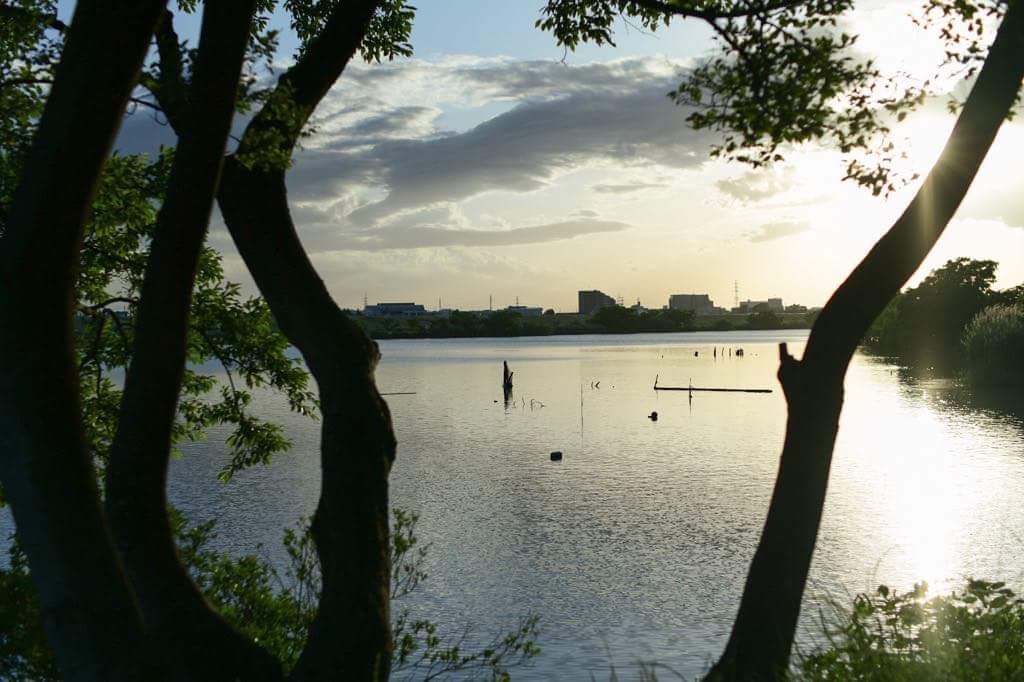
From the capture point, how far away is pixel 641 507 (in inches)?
1260

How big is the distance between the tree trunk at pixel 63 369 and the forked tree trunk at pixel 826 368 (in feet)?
14.1

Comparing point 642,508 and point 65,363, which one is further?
point 642,508

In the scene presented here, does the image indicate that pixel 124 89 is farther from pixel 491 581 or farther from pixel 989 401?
pixel 989 401

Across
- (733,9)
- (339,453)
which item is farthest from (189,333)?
(733,9)

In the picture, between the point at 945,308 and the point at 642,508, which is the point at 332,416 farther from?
the point at 945,308

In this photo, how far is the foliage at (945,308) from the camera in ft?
342

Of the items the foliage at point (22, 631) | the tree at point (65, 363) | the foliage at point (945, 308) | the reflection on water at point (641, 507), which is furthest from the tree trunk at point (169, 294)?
the foliage at point (945, 308)

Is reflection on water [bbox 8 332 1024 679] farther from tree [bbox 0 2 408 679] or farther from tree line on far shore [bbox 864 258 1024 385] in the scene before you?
tree line on far shore [bbox 864 258 1024 385]

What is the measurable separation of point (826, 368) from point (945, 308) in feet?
365

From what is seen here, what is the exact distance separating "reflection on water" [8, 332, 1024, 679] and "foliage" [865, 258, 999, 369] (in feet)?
143

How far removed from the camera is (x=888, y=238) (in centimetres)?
687

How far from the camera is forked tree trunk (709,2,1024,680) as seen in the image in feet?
21.8

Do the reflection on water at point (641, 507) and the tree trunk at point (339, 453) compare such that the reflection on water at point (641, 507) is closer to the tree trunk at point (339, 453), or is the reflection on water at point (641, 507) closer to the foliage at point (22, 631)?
the tree trunk at point (339, 453)

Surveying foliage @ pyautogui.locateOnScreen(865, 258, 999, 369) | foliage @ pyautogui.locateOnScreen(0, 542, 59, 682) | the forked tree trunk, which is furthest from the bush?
foliage @ pyautogui.locateOnScreen(0, 542, 59, 682)
